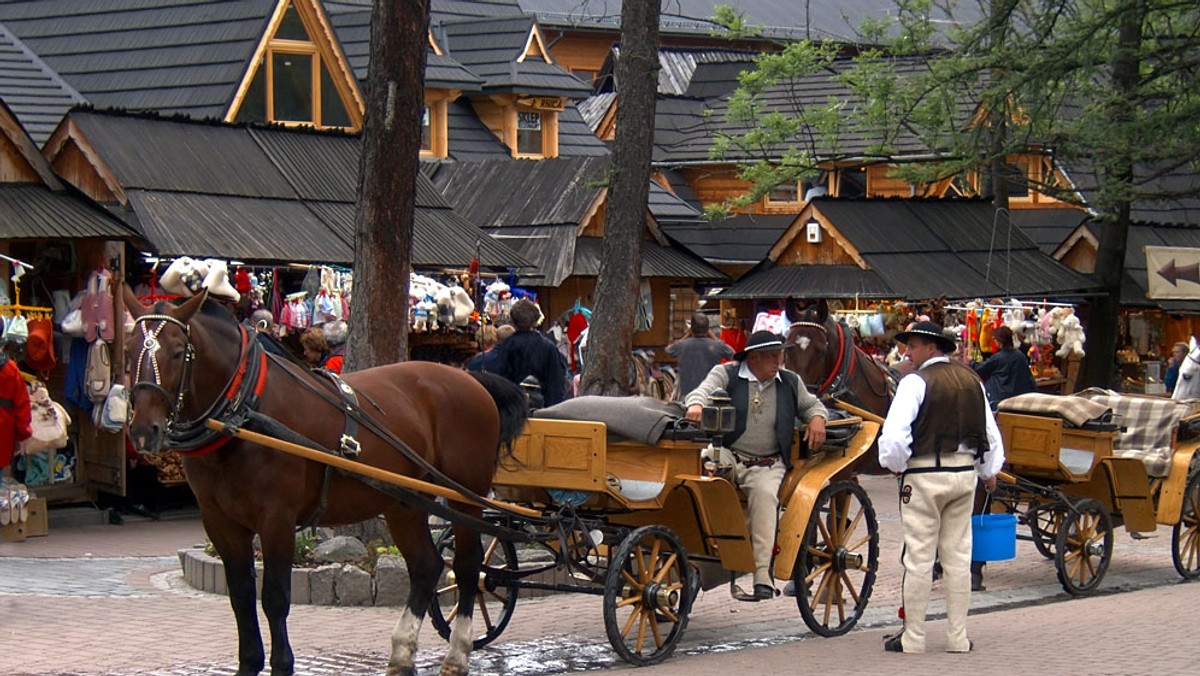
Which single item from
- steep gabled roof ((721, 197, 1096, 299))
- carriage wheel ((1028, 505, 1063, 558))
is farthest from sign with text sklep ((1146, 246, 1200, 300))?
carriage wheel ((1028, 505, 1063, 558))

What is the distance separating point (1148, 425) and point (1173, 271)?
11.6 meters

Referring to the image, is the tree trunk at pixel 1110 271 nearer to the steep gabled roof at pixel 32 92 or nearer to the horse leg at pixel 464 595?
the steep gabled roof at pixel 32 92

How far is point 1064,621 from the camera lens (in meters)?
11.5

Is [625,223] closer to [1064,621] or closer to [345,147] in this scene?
[345,147]

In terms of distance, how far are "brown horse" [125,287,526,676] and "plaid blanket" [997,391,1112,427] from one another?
5.54 meters

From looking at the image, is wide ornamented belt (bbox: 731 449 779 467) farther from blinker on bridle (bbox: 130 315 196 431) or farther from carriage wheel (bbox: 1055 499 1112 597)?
blinker on bridle (bbox: 130 315 196 431)

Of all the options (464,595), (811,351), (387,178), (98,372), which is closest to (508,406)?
(464,595)

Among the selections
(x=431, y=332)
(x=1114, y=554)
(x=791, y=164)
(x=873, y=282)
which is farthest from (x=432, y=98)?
(x=1114, y=554)

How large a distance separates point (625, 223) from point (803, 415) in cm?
572

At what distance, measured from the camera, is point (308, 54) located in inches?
840

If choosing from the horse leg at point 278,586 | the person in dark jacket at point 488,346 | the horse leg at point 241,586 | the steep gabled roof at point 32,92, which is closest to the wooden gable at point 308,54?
the steep gabled roof at point 32,92

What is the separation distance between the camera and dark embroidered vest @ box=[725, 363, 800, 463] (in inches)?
421

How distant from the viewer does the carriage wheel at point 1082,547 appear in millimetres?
12875

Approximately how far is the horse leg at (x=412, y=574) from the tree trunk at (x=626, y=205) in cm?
675
